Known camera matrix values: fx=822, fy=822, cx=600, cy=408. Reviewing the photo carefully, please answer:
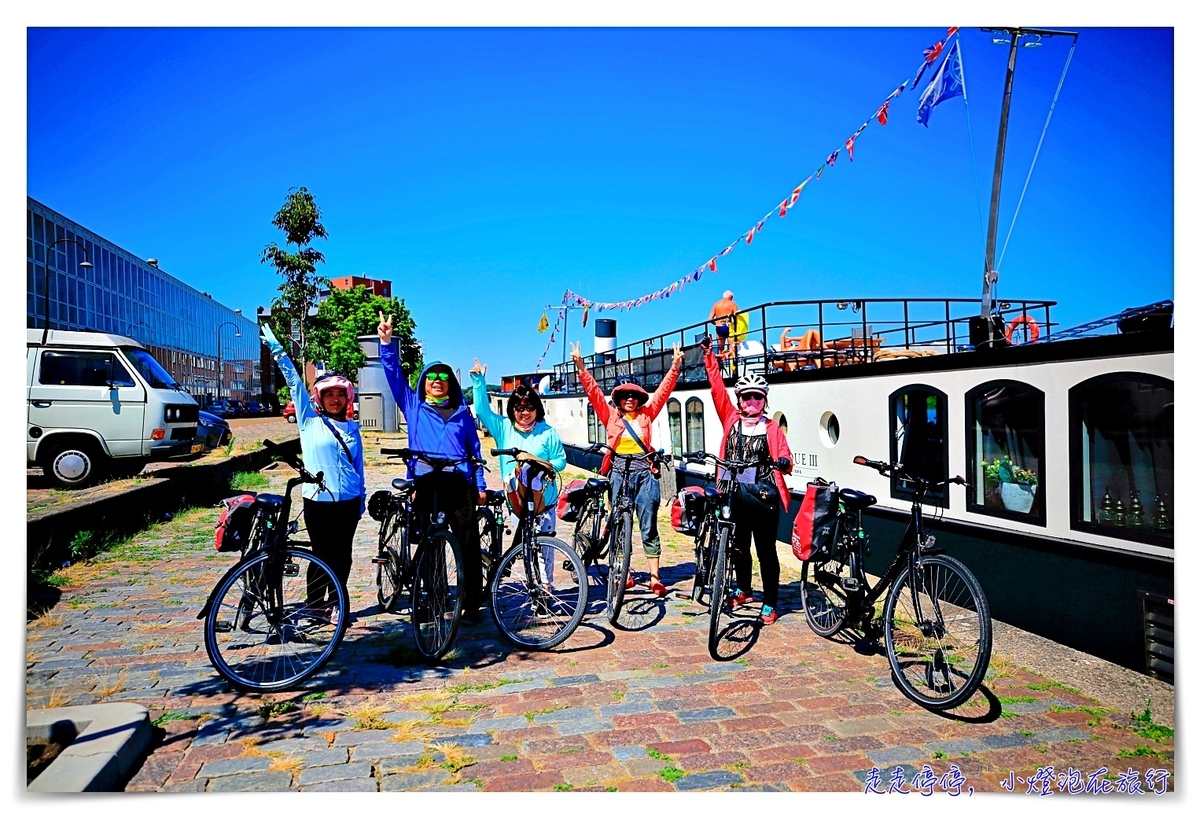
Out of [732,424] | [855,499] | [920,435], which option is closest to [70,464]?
Result: [732,424]

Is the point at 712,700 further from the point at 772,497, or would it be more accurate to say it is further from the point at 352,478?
the point at 352,478

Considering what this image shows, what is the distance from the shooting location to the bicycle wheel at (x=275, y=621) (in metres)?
4.57

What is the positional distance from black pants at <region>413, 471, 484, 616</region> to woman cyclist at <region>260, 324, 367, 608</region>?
499 millimetres

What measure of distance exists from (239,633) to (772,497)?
3700mm

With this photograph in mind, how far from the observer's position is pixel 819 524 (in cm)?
567

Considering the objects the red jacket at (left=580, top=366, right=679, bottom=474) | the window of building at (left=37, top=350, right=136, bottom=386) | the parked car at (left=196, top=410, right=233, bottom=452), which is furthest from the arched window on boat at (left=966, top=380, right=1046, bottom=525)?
the parked car at (left=196, top=410, right=233, bottom=452)

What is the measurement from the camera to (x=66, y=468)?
36.1 feet

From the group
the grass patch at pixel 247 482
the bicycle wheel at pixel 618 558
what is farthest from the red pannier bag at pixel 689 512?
the grass patch at pixel 247 482

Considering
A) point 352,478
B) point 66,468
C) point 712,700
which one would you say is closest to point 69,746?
point 352,478

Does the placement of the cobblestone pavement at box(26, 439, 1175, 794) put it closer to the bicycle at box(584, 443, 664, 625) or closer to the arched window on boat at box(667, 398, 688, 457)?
the bicycle at box(584, 443, 664, 625)

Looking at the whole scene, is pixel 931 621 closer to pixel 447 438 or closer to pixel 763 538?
pixel 763 538

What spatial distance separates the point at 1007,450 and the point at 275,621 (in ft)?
18.1

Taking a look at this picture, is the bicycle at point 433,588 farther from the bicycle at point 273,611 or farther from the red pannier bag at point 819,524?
the red pannier bag at point 819,524

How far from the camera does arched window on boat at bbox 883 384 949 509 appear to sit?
293 inches
